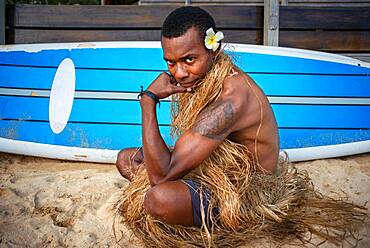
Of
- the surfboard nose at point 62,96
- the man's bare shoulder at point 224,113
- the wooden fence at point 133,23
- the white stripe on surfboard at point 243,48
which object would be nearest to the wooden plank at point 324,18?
the wooden fence at point 133,23

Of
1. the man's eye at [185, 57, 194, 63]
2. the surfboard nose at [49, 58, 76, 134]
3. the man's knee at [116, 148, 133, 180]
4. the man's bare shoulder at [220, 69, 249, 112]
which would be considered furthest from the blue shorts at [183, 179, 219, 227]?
the surfboard nose at [49, 58, 76, 134]

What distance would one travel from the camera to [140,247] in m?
2.10

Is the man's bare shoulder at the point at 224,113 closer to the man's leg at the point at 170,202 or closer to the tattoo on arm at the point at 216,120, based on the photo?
the tattoo on arm at the point at 216,120

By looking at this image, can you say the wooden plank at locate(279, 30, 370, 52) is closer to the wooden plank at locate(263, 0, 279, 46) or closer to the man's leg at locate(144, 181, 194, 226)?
the wooden plank at locate(263, 0, 279, 46)

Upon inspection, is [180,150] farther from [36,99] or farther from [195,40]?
[36,99]

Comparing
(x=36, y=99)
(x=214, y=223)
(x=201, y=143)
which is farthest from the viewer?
(x=36, y=99)

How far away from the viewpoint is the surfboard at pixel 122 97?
3504 mm

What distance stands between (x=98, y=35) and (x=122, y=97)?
0.98 metres

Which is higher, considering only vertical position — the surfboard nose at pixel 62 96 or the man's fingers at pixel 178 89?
the man's fingers at pixel 178 89

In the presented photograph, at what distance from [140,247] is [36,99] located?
1998mm

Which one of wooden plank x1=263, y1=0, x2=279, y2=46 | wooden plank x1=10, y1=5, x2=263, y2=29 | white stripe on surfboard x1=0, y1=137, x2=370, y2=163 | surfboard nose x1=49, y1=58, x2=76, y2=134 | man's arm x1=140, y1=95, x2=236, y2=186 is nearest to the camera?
man's arm x1=140, y1=95, x2=236, y2=186

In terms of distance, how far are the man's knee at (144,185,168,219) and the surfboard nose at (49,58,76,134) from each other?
1742mm

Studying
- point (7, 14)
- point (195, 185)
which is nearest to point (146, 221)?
point (195, 185)

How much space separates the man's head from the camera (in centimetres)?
196
